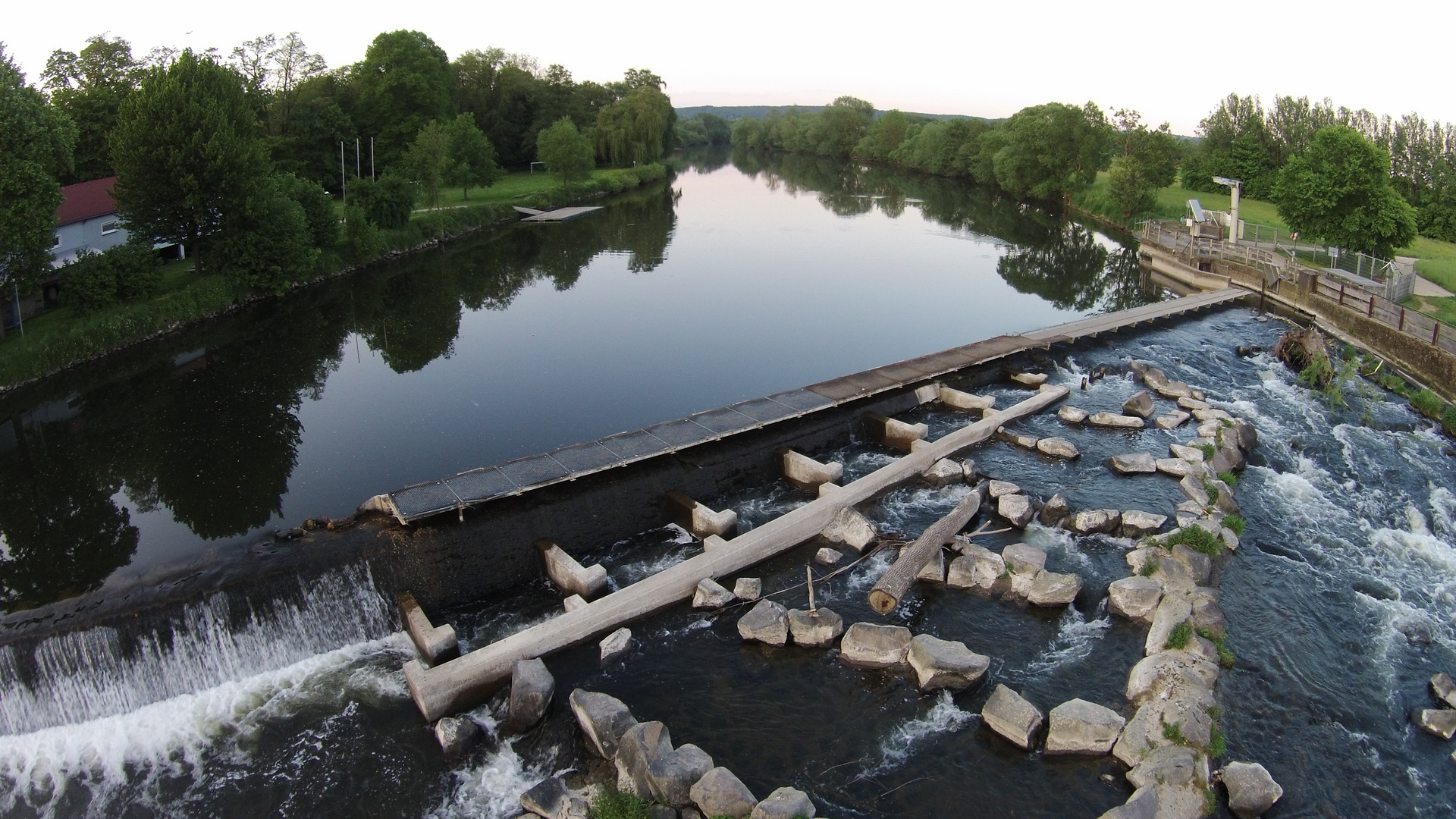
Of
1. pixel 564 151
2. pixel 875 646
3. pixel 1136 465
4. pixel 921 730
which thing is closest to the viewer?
pixel 921 730

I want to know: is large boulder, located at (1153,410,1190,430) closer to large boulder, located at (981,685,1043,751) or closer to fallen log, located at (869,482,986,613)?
fallen log, located at (869,482,986,613)

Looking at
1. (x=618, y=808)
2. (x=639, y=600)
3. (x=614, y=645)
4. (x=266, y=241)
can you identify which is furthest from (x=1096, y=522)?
(x=266, y=241)

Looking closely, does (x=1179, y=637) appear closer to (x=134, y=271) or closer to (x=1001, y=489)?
(x=1001, y=489)

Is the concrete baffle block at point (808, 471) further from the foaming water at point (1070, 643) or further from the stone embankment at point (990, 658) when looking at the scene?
the foaming water at point (1070, 643)

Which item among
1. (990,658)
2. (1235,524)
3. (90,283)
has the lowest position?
(990,658)

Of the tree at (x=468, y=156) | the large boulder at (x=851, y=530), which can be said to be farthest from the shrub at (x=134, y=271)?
the tree at (x=468, y=156)

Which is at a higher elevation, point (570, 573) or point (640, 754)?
point (570, 573)
